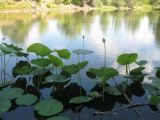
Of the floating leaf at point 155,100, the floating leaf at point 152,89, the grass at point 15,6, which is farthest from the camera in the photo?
the grass at point 15,6

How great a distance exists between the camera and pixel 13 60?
916 centimetres

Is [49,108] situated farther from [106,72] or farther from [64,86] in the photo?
[64,86]

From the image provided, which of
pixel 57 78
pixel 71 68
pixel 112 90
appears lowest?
pixel 112 90

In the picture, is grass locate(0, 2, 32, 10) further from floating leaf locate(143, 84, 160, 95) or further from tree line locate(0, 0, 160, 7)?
floating leaf locate(143, 84, 160, 95)

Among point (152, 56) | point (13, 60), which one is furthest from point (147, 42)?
point (13, 60)

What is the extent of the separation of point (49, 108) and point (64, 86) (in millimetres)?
1655

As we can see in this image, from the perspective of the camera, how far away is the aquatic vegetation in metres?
5.29

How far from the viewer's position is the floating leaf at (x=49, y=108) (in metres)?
4.92

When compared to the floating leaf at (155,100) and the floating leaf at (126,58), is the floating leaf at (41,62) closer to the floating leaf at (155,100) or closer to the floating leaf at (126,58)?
the floating leaf at (126,58)

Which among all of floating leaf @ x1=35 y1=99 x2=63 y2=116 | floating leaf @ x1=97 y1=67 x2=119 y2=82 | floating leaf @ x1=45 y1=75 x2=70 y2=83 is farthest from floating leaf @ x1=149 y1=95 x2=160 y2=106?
floating leaf @ x1=45 y1=75 x2=70 y2=83

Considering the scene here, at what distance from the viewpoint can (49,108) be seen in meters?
5.05

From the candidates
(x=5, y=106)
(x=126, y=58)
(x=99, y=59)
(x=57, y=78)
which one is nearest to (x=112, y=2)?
(x=99, y=59)

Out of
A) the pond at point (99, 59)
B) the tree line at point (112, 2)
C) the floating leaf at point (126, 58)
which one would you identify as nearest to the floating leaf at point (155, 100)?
the pond at point (99, 59)

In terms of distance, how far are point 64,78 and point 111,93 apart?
0.95 meters
